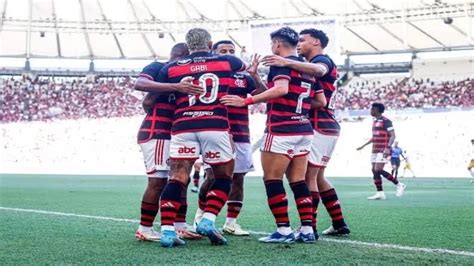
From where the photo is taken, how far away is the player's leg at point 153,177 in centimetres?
564

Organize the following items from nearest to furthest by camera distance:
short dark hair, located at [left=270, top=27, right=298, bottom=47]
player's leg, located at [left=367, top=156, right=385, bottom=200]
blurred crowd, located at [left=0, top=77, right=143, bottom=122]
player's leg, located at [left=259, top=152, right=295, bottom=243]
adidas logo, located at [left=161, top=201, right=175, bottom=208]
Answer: adidas logo, located at [left=161, top=201, right=175, bottom=208]
player's leg, located at [left=259, top=152, right=295, bottom=243]
short dark hair, located at [left=270, top=27, right=298, bottom=47]
player's leg, located at [left=367, top=156, right=385, bottom=200]
blurred crowd, located at [left=0, top=77, right=143, bottom=122]

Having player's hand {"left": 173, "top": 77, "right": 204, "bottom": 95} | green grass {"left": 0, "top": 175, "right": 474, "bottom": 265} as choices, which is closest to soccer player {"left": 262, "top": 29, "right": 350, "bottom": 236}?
green grass {"left": 0, "top": 175, "right": 474, "bottom": 265}

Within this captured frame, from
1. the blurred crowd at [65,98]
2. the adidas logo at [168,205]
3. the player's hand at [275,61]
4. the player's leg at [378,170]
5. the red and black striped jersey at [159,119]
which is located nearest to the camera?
the adidas logo at [168,205]

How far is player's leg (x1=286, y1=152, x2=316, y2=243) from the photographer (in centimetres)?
557

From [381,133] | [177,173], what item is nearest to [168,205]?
[177,173]

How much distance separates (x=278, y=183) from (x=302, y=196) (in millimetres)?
253

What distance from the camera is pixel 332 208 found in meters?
6.21

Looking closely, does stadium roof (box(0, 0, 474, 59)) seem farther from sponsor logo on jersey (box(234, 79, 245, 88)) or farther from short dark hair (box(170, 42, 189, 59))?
short dark hair (box(170, 42, 189, 59))

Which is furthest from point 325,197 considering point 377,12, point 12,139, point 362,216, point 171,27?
point 171,27

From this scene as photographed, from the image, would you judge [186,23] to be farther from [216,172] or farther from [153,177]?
[216,172]

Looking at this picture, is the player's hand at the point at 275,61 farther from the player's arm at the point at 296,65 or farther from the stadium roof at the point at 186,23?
the stadium roof at the point at 186,23

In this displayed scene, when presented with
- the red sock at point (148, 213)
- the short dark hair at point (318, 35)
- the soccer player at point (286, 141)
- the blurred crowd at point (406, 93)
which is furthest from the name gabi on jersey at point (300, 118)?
the blurred crowd at point (406, 93)

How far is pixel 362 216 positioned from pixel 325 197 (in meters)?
2.26

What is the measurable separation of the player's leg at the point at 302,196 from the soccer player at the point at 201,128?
629 millimetres
